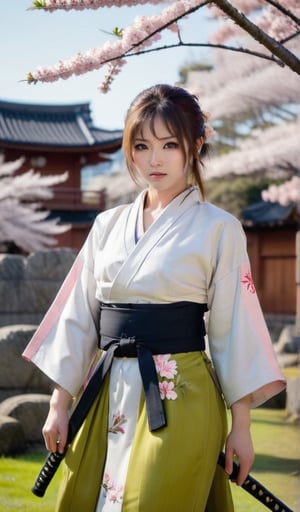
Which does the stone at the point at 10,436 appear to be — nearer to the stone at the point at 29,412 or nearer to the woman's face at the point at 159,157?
the stone at the point at 29,412

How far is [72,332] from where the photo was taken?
2.48 meters

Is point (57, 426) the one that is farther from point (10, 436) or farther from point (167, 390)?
point (10, 436)

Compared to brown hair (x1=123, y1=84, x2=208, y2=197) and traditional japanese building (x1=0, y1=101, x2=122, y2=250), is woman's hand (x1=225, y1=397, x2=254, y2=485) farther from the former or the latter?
traditional japanese building (x1=0, y1=101, x2=122, y2=250)

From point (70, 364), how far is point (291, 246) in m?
17.8

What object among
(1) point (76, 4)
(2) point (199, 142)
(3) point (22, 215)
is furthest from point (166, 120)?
(3) point (22, 215)

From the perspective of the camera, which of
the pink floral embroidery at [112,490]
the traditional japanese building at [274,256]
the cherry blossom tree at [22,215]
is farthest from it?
the traditional japanese building at [274,256]

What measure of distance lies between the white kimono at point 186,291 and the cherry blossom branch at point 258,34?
1.70ft

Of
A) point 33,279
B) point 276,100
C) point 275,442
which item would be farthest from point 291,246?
point 275,442

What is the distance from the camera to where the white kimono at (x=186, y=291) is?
229 centimetres

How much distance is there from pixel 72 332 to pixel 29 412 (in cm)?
331

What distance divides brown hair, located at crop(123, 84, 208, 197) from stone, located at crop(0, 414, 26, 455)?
3.23m

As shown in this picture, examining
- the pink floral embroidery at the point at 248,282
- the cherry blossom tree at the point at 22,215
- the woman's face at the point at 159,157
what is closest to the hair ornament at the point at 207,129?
the woman's face at the point at 159,157

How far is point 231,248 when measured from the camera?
7.72 feet

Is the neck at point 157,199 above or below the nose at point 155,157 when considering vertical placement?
below
